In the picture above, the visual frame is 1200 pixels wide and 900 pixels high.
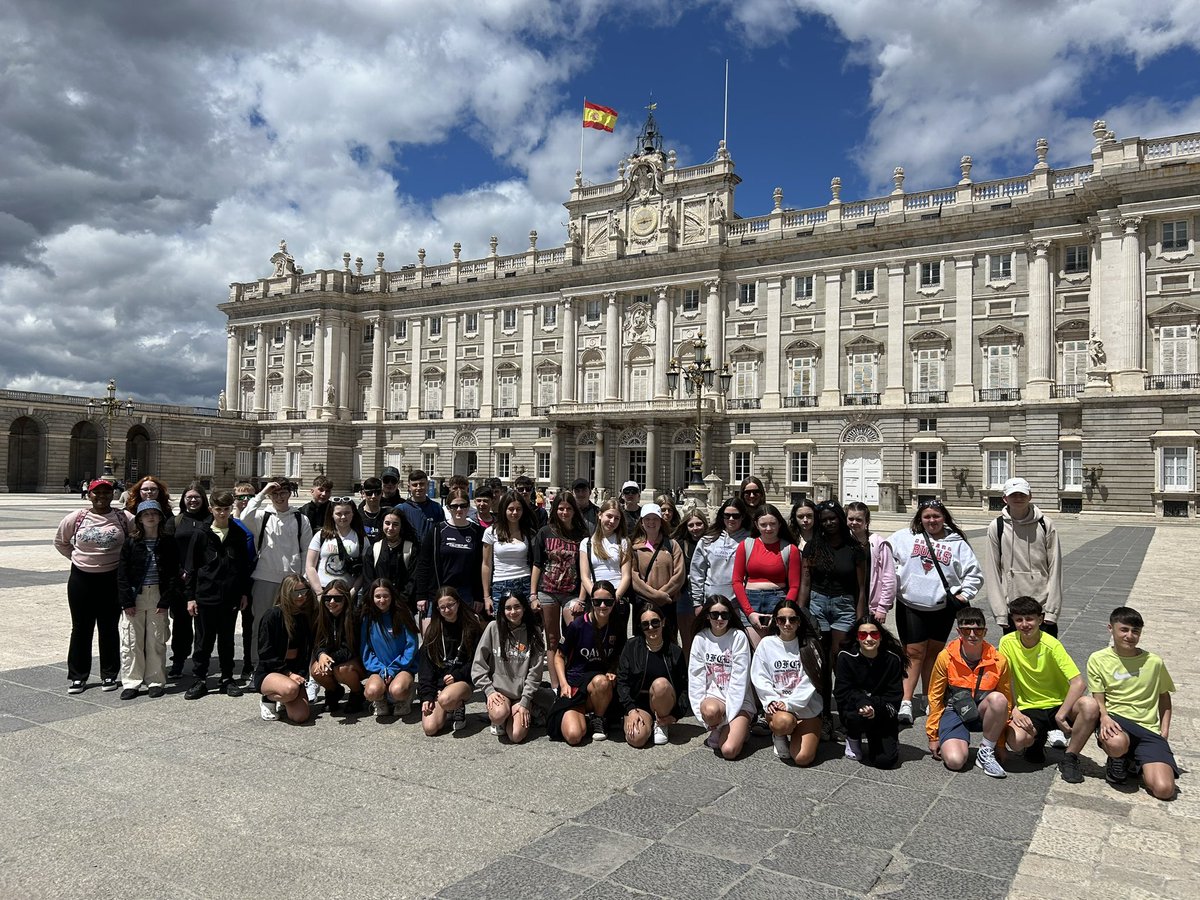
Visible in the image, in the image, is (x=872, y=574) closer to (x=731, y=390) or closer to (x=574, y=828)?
(x=574, y=828)

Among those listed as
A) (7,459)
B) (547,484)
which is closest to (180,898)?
(547,484)

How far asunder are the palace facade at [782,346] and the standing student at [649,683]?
2070cm

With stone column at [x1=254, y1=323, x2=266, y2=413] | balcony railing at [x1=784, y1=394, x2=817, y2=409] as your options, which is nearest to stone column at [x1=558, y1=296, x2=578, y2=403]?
balcony railing at [x1=784, y1=394, x2=817, y2=409]

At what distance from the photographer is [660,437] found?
42.8 meters

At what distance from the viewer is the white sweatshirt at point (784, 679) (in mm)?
5543

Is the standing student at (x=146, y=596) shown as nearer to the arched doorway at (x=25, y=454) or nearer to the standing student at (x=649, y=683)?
the standing student at (x=649, y=683)

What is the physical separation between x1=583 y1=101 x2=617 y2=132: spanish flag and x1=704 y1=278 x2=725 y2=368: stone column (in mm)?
11003

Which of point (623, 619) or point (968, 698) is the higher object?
point (623, 619)

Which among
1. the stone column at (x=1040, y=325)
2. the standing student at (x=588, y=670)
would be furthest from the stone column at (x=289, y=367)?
the standing student at (x=588, y=670)

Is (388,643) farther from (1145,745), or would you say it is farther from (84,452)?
(84,452)

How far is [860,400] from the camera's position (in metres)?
39.2

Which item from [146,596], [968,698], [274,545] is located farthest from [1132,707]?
[146,596]

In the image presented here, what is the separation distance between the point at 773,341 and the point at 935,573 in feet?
119

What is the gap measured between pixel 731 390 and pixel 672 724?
3762cm
